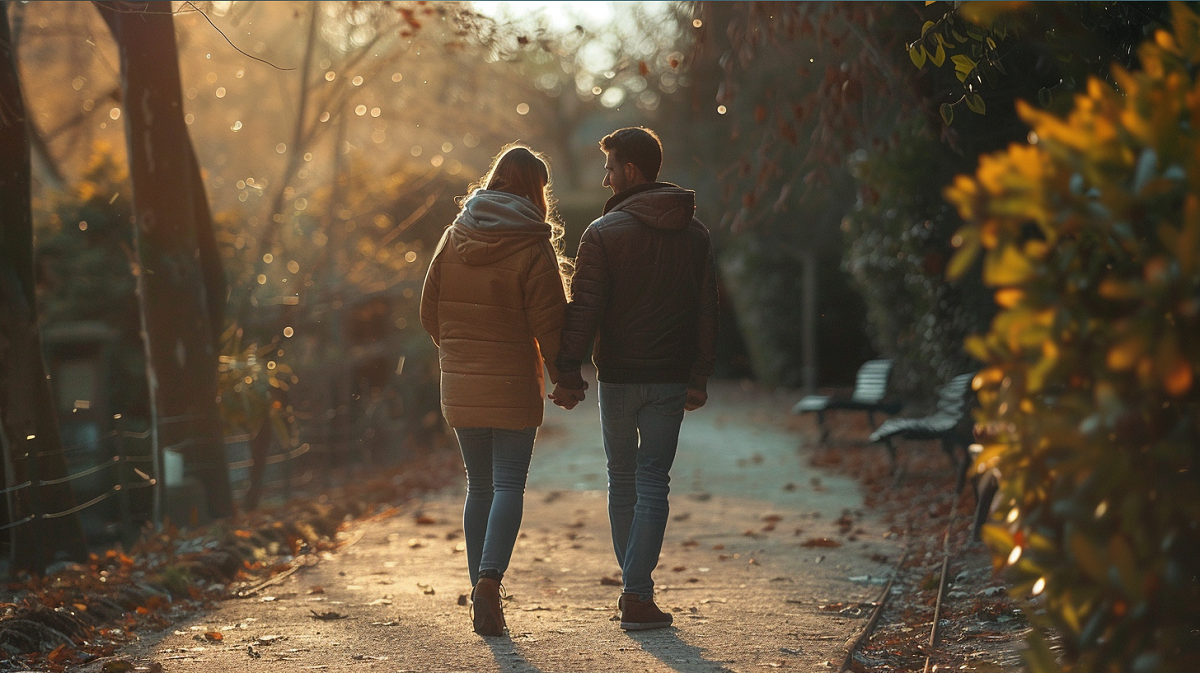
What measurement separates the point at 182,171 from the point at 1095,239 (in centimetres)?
691

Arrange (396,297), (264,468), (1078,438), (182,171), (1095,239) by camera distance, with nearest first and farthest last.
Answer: (1078,438)
(1095,239)
(182,171)
(264,468)
(396,297)

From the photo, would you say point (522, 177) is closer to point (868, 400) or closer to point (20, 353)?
point (20, 353)

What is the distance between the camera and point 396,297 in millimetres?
14148

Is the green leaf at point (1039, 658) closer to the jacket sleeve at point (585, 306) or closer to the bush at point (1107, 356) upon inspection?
the bush at point (1107, 356)

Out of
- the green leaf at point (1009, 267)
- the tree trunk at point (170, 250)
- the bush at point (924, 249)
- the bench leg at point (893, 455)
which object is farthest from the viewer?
the bush at point (924, 249)

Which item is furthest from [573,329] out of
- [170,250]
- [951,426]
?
[951,426]

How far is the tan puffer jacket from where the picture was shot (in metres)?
4.80

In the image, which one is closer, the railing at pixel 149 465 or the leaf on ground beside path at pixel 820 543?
the railing at pixel 149 465

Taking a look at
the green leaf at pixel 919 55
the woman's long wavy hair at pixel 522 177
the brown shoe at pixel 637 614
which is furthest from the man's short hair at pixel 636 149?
the brown shoe at pixel 637 614

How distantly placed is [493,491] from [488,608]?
506 mm

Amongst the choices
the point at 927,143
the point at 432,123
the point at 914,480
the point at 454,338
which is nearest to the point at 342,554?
the point at 454,338

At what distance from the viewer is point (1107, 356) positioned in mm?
2428

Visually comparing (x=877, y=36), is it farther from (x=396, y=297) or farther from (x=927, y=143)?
(x=396, y=297)

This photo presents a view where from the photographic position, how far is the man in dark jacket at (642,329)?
4.83 meters
